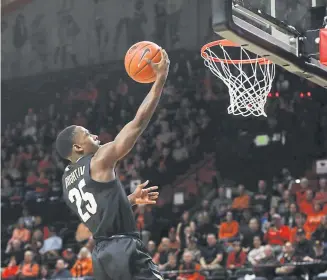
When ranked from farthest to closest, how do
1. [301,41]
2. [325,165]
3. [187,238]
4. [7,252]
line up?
[7,252] < [325,165] < [187,238] < [301,41]

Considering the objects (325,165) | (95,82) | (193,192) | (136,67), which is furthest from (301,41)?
(95,82)

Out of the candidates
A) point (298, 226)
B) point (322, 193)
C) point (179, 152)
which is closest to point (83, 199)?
point (298, 226)

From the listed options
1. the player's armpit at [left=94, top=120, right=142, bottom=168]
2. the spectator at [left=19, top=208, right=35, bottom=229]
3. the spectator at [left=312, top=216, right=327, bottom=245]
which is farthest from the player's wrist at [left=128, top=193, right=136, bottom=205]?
the spectator at [left=19, top=208, right=35, bottom=229]

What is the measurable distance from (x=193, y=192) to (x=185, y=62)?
2.77 meters

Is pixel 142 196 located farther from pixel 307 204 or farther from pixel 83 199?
pixel 307 204

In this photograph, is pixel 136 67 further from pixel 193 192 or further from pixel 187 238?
pixel 193 192

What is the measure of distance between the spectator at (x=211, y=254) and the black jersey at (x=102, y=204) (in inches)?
279

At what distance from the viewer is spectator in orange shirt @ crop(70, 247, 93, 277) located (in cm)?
1303

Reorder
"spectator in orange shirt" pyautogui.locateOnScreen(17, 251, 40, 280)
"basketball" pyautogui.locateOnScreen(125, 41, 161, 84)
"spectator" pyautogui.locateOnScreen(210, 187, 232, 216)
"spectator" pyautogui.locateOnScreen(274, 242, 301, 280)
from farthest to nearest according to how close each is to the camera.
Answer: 1. "spectator" pyautogui.locateOnScreen(210, 187, 232, 216)
2. "spectator in orange shirt" pyautogui.locateOnScreen(17, 251, 40, 280)
3. "spectator" pyautogui.locateOnScreen(274, 242, 301, 280)
4. "basketball" pyautogui.locateOnScreen(125, 41, 161, 84)

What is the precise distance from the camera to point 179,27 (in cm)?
1725

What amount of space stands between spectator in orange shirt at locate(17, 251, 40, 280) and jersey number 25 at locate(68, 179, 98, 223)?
29.8 feet

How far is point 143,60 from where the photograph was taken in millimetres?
5324

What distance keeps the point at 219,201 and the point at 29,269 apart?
3435mm

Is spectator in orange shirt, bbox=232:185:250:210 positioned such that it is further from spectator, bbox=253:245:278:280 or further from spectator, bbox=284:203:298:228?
spectator, bbox=253:245:278:280
